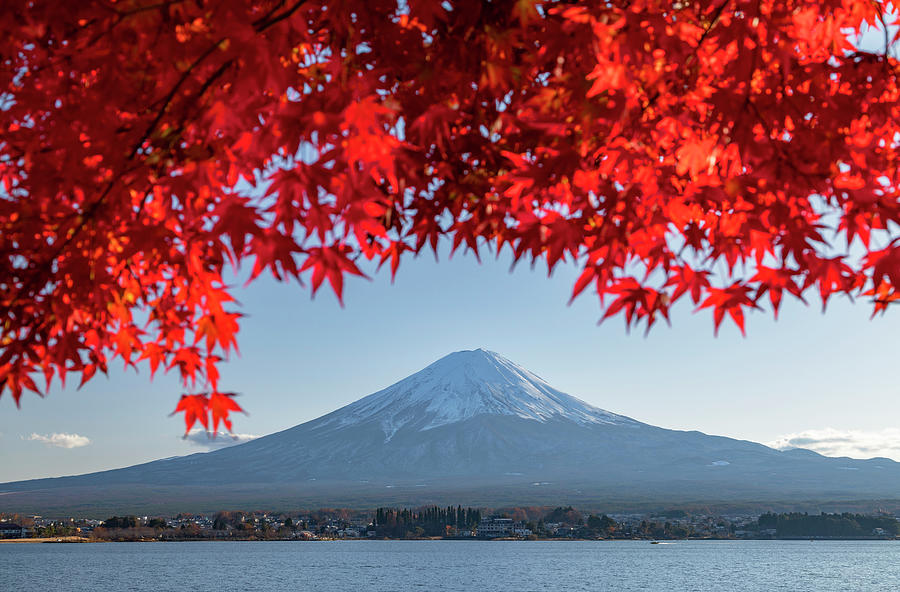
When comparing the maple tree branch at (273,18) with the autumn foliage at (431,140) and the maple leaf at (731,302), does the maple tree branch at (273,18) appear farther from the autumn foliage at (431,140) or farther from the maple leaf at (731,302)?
the maple leaf at (731,302)

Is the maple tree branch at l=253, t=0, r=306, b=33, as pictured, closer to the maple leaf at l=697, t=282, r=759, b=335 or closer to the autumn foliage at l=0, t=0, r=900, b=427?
the autumn foliage at l=0, t=0, r=900, b=427

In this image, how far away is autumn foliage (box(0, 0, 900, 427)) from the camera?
3693mm

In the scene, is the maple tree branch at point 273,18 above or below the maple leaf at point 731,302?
above

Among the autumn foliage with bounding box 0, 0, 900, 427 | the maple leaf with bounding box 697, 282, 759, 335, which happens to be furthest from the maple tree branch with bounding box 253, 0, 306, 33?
the maple leaf with bounding box 697, 282, 759, 335

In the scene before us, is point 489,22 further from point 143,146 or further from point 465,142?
point 143,146

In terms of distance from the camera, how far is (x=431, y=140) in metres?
4.38

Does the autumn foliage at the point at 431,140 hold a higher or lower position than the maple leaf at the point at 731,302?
higher

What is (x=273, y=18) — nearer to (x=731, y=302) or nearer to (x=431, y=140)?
(x=431, y=140)

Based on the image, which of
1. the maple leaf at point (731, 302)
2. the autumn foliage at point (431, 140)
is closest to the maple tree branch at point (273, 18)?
the autumn foliage at point (431, 140)

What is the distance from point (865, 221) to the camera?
4625mm

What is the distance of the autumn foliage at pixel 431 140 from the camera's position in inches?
145

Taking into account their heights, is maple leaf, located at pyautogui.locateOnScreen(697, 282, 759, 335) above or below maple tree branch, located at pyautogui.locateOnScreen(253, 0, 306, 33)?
below

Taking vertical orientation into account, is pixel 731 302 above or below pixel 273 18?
below

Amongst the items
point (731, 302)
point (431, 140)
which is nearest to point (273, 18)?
point (431, 140)
